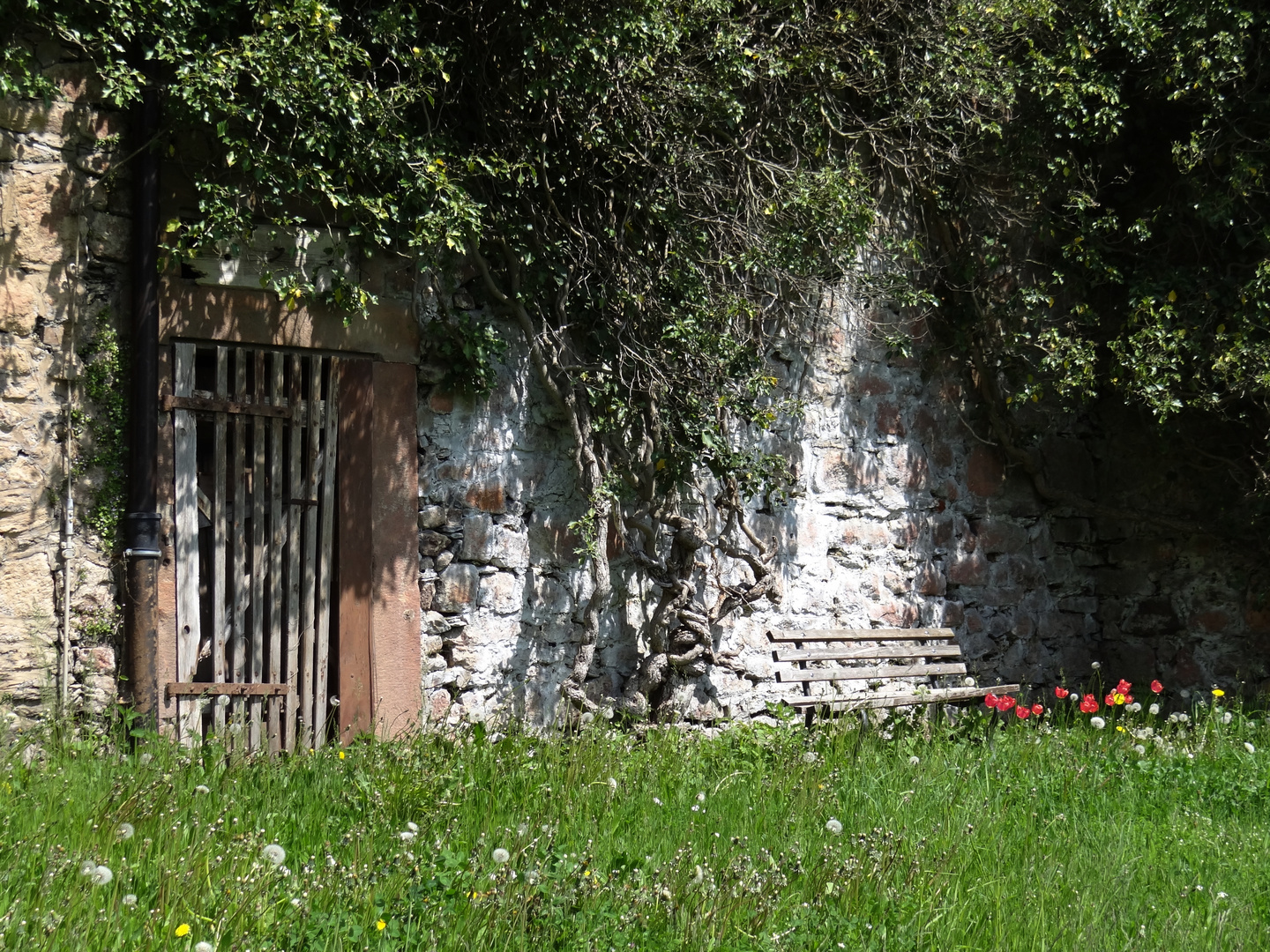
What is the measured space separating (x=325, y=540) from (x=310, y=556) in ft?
0.32

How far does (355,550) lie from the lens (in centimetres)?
480

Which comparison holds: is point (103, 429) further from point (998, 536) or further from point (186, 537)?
point (998, 536)

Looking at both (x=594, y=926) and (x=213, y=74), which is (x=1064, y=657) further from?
(x=213, y=74)

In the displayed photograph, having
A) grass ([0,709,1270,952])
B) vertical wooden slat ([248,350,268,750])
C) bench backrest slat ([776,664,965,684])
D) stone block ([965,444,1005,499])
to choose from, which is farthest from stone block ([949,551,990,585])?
vertical wooden slat ([248,350,268,750])

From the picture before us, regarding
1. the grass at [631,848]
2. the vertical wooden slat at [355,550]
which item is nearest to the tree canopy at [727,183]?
the vertical wooden slat at [355,550]

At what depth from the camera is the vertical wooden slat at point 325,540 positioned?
4742mm

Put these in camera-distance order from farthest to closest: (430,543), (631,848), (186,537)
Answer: (430,543) < (186,537) < (631,848)

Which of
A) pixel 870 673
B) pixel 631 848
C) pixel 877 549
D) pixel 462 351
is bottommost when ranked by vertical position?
pixel 631 848

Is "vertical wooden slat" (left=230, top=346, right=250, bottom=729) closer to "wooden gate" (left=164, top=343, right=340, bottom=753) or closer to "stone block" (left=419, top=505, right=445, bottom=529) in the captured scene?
"wooden gate" (left=164, top=343, right=340, bottom=753)

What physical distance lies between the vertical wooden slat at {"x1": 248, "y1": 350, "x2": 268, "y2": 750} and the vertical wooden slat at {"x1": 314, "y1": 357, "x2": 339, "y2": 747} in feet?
0.80

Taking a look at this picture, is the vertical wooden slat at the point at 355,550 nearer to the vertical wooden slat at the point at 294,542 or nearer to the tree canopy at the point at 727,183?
the vertical wooden slat at the point at 294,542

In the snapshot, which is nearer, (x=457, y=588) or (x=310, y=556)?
(x=310, y=556)

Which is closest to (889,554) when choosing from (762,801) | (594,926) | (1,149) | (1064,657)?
(1064,657)

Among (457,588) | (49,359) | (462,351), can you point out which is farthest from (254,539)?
(462,351)
